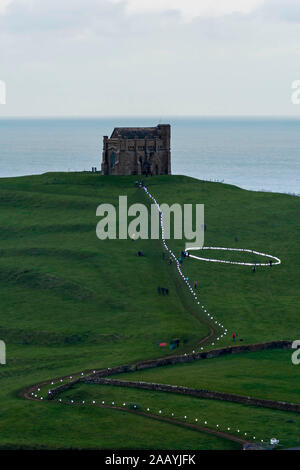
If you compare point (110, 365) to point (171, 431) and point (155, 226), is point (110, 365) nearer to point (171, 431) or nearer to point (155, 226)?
point (171, 431)

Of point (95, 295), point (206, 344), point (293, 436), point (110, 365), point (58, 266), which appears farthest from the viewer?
point (58, 266)

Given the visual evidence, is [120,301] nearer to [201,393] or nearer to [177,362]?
[177,362]

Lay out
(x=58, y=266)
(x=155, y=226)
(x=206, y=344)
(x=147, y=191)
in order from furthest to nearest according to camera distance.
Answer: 1. (x=147, y=191)
2. (x=155, y=226)
3. (x=58, y=266)
4. (x=206, y=344)

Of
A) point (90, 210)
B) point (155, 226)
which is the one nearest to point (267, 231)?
point (155, 226)

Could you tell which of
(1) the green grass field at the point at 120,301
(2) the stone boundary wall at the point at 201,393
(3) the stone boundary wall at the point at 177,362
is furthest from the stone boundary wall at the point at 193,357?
(2) the stone boundary wall at the point at 201,393

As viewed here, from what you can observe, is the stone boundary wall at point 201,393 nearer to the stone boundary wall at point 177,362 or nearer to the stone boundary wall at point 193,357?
the stone boundary wall at point 177,362

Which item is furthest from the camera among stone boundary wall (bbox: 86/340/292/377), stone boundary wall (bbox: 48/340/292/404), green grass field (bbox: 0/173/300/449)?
stone boundary wall (bbox: 86/340/292/377)

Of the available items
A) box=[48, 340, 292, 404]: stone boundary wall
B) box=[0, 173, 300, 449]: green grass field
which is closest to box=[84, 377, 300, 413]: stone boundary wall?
box=[48, 340, 292, 404]: stone boundary wall

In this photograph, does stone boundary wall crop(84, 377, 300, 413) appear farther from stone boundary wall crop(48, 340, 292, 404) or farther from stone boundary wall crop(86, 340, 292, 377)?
stone boundary wall crop(86, 340, 292, 377)
